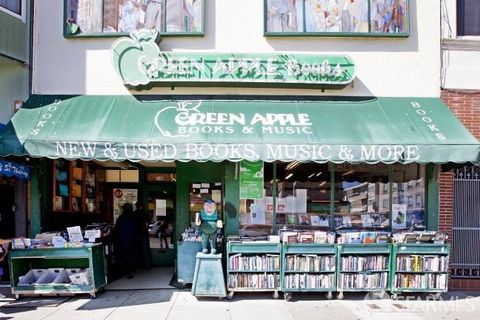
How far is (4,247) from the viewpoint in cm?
852

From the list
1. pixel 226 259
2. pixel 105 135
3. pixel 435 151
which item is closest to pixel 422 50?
pixel 435 151

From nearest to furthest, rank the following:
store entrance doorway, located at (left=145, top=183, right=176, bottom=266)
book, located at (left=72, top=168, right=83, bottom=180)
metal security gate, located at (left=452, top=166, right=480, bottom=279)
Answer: metal security gate, located at (left=452, top=166, right=480, bottom=279) < book, located at (left=72, top=168, right=83, bottom=180) < store entrance doorway, located at (left=145, top=183, right=176, bottom=266)

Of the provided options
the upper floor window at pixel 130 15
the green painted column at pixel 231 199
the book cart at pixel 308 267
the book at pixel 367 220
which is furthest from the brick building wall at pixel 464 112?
the upper floor window at pixel 130 15

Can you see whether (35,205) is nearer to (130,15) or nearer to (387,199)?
(130,15)

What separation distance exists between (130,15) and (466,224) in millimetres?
8082

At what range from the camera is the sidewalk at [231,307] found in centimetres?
749

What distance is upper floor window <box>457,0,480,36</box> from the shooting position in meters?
9.92

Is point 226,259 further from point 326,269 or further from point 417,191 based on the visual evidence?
point 417,191

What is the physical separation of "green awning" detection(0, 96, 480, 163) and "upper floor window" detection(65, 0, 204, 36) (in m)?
1.51

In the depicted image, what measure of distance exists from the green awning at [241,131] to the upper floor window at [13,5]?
6.12ft

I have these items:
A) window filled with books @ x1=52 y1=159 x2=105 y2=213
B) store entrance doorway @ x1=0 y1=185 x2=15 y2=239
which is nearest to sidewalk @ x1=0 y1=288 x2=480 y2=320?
store entrance doorway @ x1=0 y1=185 x2=15 y2=239

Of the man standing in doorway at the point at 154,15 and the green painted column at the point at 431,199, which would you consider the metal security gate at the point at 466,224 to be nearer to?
the green painted column at the point at 431,199

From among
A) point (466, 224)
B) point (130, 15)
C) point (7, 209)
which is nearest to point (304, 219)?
point (466, 224)

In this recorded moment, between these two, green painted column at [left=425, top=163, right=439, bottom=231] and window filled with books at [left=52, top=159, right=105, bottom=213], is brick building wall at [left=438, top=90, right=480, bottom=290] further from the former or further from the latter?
window filled with books at [left=52, top=159, right=105, bottom=213]
